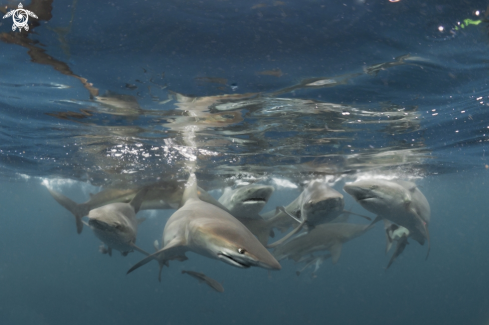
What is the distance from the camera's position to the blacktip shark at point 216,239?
3.57 m

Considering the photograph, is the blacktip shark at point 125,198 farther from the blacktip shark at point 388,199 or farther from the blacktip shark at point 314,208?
the blacktip shark at point 388,199

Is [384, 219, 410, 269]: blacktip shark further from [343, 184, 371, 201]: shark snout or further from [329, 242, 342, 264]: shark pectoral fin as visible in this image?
[343, 184, 371, 201]: shark snout

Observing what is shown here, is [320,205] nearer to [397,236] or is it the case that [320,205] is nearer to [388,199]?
[388,199]

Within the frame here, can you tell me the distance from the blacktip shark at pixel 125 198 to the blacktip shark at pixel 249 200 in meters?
0.66

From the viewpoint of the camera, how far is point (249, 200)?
8273mm

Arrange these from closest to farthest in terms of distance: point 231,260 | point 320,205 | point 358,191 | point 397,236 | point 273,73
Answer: point 231,260 → point 320,205 → point 358,191 → point 273,73 → point 397,236

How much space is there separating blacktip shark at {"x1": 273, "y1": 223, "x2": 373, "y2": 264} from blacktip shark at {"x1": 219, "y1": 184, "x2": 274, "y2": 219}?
2982 millimetres

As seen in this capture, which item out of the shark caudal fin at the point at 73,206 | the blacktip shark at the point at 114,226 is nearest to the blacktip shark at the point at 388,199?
the blacktip shark at the point at 114,226

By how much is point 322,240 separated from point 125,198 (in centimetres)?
775

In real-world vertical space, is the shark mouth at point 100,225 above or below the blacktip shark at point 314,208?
above

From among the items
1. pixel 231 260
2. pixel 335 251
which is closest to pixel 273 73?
pixel 231 260

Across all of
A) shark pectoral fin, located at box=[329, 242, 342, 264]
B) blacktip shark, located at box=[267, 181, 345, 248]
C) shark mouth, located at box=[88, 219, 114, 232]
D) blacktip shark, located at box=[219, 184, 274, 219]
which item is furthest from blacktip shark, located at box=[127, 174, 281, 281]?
shark pectoral fin, located at box=[329, 242, 342, 264]

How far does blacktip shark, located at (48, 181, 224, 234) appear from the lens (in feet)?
33.1

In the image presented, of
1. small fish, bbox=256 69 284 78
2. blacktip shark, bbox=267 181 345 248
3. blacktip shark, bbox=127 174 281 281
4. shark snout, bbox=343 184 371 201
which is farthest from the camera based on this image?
small fish, bbox=256 69 284 78
